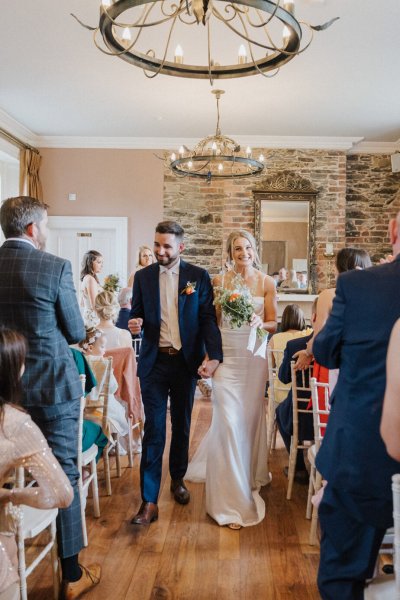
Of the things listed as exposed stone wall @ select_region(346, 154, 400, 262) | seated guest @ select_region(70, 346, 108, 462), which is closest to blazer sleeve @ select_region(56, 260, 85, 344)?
seated guest @ select_region(70, 346, 108, 462)

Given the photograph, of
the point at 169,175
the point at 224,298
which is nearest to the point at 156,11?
the point at 224,298

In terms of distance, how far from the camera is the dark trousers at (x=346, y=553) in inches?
60.0

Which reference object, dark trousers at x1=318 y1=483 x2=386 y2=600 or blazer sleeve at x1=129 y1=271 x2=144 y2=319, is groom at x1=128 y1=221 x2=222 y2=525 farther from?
dark trousers at x1=318 y1=483 x2=386 y2=600

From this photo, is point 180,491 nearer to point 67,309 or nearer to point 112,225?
point 67,309

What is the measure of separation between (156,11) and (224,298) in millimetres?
2539

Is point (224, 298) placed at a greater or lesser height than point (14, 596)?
greater

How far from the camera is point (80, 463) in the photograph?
98.1 inches

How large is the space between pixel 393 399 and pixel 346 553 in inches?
24.5

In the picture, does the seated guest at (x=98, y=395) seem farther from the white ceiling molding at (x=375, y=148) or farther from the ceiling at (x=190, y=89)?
the white ceiling molding at (x=375, y=148)

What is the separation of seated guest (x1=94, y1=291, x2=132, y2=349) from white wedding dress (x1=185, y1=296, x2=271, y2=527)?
1023 mm

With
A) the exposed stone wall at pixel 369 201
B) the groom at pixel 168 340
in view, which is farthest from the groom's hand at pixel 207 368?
the exposed stone wall at pixel 369 201

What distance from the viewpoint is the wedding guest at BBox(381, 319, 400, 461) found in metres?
1.20

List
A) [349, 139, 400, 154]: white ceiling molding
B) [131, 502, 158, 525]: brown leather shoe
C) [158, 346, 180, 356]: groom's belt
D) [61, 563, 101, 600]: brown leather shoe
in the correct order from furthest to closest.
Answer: [349, 139, 400, 154]: white ceiling molding, [158, 346, 180, 356]: groom's belt, [131, 502, 158, 525]: brown leather shoe, [61, 563, 101, 600]: brown leather shoe

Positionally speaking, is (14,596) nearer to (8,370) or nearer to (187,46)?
(8,370)
